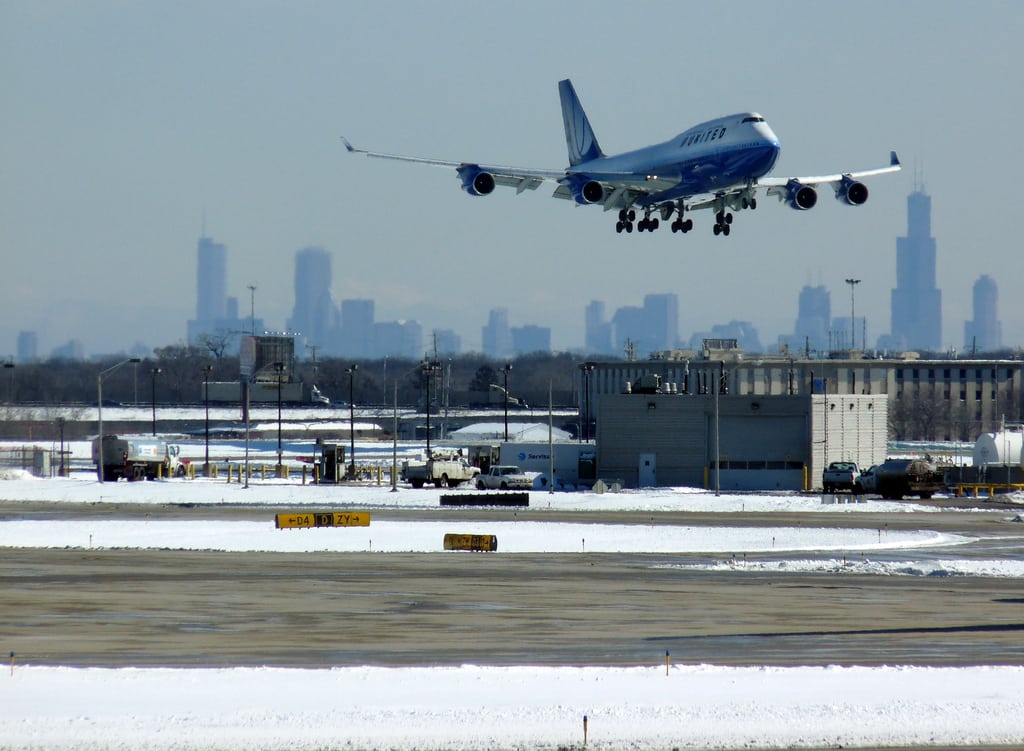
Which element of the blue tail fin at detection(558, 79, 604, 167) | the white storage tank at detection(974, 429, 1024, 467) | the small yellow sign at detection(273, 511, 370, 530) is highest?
the blue tail fin at detection(558, 79, 604, 167)

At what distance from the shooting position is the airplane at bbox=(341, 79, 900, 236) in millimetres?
58312

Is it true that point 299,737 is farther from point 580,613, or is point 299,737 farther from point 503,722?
point 580,613

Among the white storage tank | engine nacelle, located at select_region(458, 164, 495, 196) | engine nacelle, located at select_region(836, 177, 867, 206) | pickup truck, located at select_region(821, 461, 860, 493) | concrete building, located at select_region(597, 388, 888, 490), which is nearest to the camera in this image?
engine nacelle, located at select_region(836, 177, 867, 206)

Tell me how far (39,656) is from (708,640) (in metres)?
12.4

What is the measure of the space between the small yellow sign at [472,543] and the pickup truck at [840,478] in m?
40.7

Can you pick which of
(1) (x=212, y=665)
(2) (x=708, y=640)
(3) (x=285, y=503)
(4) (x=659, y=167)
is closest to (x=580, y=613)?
(2) (x=708, y=640)

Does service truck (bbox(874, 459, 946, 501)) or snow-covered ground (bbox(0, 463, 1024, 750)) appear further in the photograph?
service truck (bbox(874, 459, 946, 501))

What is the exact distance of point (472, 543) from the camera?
45.4 meters

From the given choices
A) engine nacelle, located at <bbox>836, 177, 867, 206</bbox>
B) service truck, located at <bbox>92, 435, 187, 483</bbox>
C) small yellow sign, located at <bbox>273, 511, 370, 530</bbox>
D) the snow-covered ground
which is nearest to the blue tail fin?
engine nacelle, located at <bbox>836, 177, 867, 206</bbox>

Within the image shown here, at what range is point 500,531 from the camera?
52.5 m

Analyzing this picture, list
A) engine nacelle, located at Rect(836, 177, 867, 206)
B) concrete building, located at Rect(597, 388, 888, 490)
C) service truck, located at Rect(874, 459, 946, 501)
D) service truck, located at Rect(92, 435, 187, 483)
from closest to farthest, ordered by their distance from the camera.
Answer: engine nacelle, located at Rect(836, 177, 867, 206) < service truck, located at Rect(874, 459, 946, 501) < concrete building, located at Rect(597, 388, 888, 490) < service truck, located at Rect(92, 435, 187, 483)

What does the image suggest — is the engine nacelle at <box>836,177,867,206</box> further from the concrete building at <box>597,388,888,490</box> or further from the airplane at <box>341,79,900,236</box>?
the concrete building at <box>597,388,888,490</box>

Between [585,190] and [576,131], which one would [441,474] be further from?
[585,190]

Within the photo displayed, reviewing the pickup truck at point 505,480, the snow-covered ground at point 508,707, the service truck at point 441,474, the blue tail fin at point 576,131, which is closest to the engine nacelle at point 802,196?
the blue tail fin at point 576,131
